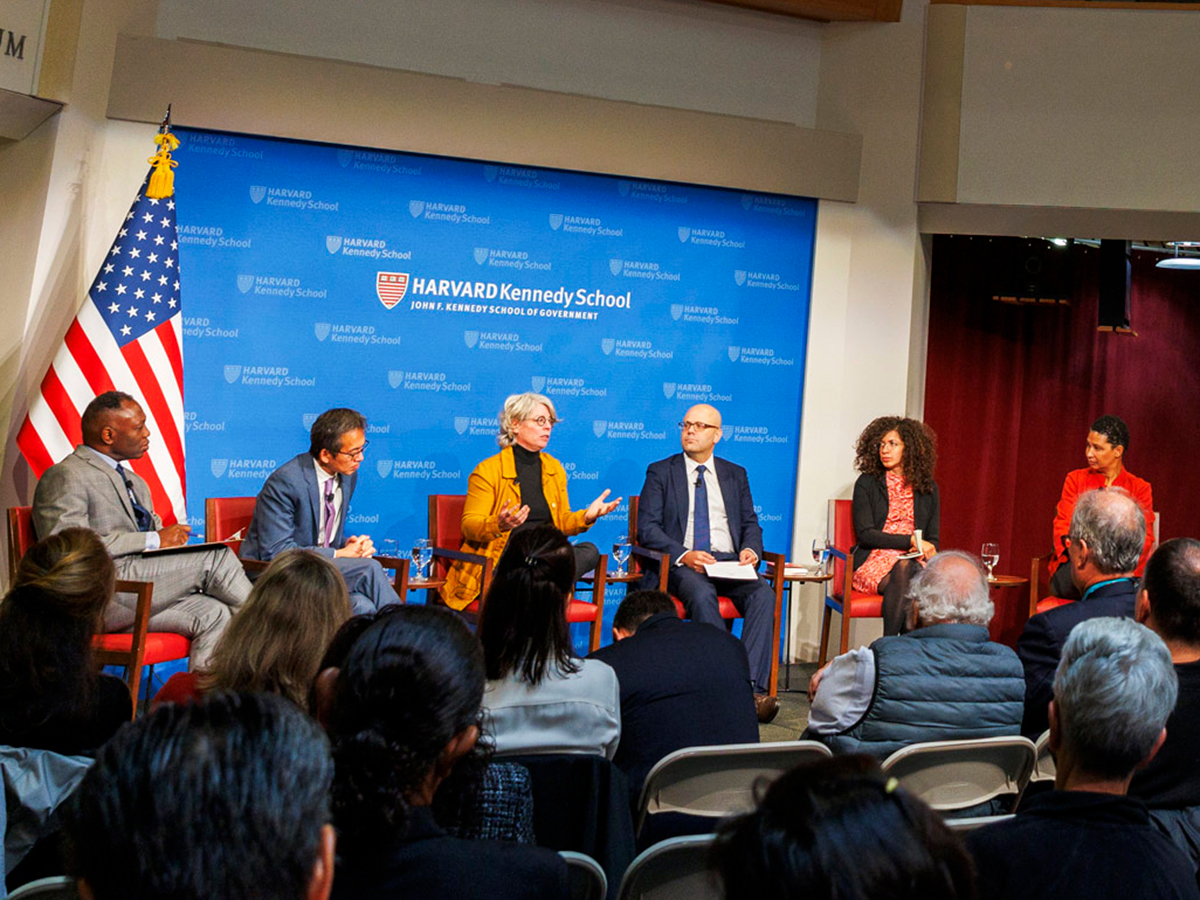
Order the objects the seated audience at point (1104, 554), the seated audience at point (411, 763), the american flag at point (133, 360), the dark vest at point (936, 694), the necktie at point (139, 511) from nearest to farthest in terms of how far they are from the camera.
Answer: the seated audience at point (411, 763) → the dark vest at point (936, 694) → the seated audience at point (1104, 554) → the necktie at point (139, 511) → the american flag at point (133, 360)

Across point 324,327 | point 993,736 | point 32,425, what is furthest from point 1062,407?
point 32,425

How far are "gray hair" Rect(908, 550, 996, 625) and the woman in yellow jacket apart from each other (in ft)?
7.95

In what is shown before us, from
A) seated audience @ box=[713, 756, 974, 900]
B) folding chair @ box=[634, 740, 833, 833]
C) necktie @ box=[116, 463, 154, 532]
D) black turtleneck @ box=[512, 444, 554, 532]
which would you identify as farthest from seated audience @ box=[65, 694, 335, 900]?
black turtleneck @ box=[512, 444, 554, 532]

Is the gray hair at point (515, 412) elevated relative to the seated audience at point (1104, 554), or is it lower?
elevated

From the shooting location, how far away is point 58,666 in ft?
7.56

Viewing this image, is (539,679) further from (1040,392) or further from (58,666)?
(1040,392)

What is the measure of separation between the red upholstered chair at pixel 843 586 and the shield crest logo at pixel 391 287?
265 cm

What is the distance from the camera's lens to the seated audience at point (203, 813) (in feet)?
3.09

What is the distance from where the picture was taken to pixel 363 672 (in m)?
1.62

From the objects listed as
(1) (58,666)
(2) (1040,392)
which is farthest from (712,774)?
(2) (1040,392)

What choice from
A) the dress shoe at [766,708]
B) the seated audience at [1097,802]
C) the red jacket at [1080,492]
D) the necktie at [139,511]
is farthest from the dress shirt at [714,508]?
the seated audience at [1097,802]

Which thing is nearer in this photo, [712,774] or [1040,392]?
[712,774]

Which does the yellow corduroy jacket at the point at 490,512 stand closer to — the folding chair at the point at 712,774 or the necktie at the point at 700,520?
the necktie at the point at 700,520

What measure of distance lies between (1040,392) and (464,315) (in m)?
4.16
